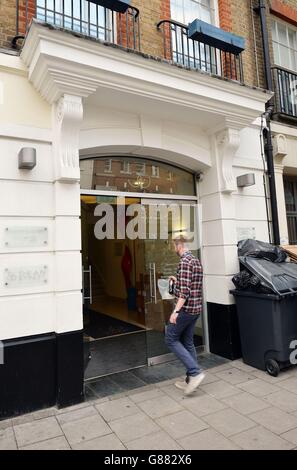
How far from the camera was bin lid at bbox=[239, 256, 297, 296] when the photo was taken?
13.9 ft

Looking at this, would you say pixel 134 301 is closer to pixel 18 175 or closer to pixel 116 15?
pixel 18 175

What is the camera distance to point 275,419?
3.16 meters

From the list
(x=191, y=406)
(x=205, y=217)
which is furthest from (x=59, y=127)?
(x=191, y=406)

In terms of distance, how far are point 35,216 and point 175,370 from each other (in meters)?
2.81

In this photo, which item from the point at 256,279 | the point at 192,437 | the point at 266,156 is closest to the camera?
the point at 192,437

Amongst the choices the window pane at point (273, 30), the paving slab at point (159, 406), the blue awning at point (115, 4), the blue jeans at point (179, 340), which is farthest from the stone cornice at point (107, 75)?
the paving slab at point (159, 406)

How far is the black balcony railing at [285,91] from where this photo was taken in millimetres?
6414

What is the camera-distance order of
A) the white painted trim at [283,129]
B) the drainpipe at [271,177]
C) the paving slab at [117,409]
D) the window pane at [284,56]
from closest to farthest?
the paving slab at [117,409] → the drainpipe at [271,177] → the white painted trim at [283,129] → the window pane at [284,56]

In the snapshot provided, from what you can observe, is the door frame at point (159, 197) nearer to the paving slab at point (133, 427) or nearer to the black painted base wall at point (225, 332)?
the black painted base wall at point (225, 332)

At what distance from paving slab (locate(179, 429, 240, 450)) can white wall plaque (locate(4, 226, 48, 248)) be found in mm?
2443

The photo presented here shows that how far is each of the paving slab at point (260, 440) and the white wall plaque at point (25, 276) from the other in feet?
8.10

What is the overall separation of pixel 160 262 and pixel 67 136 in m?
2.38

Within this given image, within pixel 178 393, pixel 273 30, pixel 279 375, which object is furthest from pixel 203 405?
pixel 273 30
